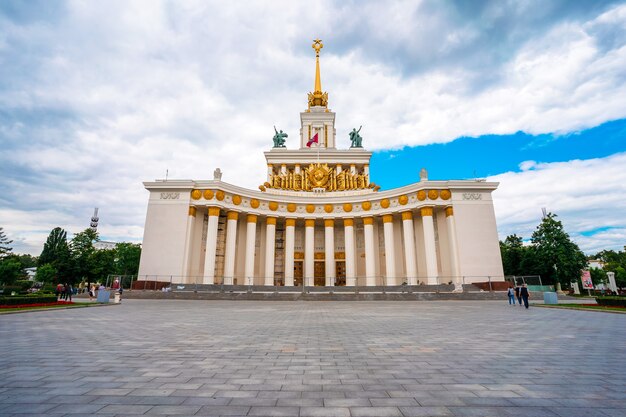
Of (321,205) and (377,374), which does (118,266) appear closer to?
(321,205)

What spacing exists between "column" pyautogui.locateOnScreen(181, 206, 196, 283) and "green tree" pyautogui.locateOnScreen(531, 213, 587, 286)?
4571 centimetres

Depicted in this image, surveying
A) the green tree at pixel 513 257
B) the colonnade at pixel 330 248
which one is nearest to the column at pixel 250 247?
the colonnade at pixel 330 248

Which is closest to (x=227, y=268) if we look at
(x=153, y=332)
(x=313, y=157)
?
(x=313, y=157)

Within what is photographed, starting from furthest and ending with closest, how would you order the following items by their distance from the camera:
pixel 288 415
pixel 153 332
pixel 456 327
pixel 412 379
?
1. pixel 456 327
2. pixel 153 332
3. pixel 412 379
4. pixel 288 415

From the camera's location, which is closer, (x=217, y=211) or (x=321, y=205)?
(x=217, y=211)

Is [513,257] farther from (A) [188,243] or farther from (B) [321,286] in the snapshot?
(A) [188,243]

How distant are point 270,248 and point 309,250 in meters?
4.89

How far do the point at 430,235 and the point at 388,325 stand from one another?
82.2 feet

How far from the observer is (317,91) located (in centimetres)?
5619

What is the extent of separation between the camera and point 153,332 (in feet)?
26.4

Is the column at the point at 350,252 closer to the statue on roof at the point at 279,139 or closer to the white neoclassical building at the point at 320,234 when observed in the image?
the white neoclassical building at the point at 320,234

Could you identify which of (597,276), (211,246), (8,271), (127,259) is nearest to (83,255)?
(8,271)

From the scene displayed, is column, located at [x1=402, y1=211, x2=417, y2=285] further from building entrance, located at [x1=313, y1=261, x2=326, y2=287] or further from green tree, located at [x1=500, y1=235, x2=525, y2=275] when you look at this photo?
green tree, located at [x1=500, y1=235, x2=525, y2=275]

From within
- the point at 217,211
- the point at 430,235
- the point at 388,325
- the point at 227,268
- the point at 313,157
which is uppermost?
the point at 313,157
